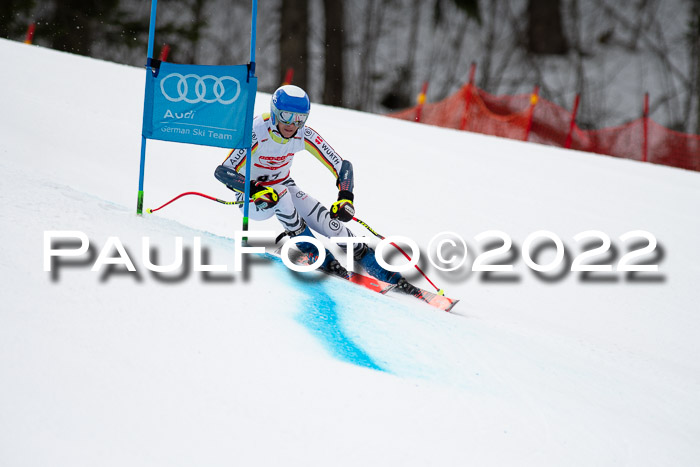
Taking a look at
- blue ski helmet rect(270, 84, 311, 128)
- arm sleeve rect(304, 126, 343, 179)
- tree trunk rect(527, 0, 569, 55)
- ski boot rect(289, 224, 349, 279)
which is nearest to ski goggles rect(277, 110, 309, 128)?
blue ski helmet rect(270, 84, 311, 128)

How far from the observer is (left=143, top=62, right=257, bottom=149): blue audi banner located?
4.39 meters

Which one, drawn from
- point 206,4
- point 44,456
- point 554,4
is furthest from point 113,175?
point 206,4

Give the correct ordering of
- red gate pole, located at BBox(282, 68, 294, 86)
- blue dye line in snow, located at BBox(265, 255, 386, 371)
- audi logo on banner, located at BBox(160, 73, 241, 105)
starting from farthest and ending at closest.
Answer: red gate pole, located at BBox(282, 68, 294, 86), audi logo on banner, located at BBox(160, 73, 241, 105), blue dye line in snow, located at BBox(265, 255, 386, 371)

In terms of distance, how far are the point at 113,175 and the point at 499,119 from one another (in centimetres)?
719


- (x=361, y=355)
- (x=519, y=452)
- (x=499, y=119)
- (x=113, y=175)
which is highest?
(x=499, y=119)

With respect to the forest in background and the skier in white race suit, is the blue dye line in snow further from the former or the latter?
the forest in background

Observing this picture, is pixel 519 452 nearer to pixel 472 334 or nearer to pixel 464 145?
pixel 472 334

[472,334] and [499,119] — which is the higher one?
[499,119]

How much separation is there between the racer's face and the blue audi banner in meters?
0.38

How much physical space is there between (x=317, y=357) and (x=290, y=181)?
8.71 ft

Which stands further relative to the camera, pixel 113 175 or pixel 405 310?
pixel 113 175

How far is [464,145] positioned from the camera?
958 centimetres


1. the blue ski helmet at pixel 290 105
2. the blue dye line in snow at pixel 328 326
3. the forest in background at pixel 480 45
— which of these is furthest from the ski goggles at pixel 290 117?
the forest in background at pixel 480 45

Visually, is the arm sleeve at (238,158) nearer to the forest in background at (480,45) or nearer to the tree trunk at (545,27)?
the forest in background at (480,45)
